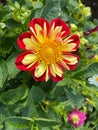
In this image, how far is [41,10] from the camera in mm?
1275

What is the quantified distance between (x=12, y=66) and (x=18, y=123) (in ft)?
0.54

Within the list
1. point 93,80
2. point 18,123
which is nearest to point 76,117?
point 93,80

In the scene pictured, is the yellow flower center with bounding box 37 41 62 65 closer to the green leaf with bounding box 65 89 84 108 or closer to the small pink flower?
the green leaf with bounding box 65 89 84 108

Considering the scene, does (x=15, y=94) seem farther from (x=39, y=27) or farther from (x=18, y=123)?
(x=39, y=27)

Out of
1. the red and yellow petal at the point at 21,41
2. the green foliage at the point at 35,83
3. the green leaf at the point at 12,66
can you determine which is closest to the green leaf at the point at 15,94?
the green foliage at the point at 35,83

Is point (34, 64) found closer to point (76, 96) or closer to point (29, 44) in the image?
point (29, 44)

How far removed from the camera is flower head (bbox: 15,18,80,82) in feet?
3.73

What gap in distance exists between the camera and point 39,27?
1134mm

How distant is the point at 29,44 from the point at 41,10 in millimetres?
174

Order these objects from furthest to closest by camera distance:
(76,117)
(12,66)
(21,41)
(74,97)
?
1. (76,117)
2. (74,97)
3. (12,66)
4. (21,41)

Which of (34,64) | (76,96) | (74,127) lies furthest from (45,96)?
(74,127)

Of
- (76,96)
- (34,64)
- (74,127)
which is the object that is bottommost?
(74,127)

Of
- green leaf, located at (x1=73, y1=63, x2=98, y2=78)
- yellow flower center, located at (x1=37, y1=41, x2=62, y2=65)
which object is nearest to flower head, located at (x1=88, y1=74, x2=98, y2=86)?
green leaf, located at (x1=73, y1=63, x2=98, y2=78)

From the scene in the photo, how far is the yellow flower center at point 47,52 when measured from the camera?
116 centimetres
